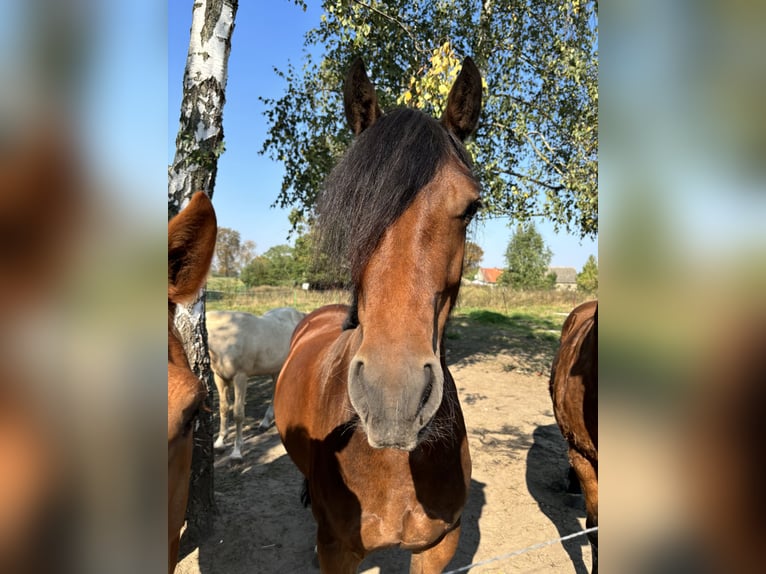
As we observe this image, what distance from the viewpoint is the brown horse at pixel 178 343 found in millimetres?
967

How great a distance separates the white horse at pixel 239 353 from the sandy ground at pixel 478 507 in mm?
469

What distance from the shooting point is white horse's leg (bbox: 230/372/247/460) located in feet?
16.1

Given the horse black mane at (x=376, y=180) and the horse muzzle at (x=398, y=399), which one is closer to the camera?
the horse muzzle at (x=398, y=399)

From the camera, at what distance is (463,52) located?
21.0 ft

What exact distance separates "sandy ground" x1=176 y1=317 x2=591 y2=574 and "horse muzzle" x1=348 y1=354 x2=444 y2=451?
8.21 ft

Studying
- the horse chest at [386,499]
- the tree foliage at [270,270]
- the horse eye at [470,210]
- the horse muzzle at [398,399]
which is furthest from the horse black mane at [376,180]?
the tree foliage at [270,270]

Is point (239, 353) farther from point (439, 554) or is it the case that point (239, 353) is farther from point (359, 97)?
point (359, 97)

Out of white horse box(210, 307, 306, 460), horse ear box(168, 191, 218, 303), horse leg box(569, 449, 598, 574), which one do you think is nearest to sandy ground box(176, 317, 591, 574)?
white horse box(210, 307, 306, 460)

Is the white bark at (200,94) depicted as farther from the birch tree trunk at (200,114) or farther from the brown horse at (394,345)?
the brown horse at (394,345)

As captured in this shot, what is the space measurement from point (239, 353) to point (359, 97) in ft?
13.9

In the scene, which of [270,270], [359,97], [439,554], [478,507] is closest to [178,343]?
[359,97]

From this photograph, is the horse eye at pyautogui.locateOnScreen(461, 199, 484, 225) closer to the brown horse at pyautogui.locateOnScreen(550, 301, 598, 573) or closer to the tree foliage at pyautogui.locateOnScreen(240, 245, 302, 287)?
the brown horse at pyautogui.locateOnScreen(550, 301, 598, 573)
